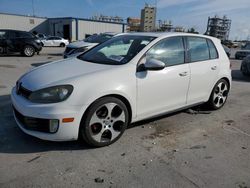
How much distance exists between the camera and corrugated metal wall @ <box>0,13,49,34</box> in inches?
1655

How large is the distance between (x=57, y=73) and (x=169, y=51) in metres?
1.85

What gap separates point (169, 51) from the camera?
4309 millimetres

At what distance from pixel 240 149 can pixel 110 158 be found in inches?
75.1

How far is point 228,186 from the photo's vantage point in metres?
2.87

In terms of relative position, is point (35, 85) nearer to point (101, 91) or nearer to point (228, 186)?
point (101, 91)

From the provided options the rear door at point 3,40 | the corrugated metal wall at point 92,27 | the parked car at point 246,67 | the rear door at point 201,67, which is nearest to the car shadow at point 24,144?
the rear door at point 201,67

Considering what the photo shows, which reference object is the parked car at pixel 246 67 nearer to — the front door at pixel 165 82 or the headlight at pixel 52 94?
the front door at pixel 165 82

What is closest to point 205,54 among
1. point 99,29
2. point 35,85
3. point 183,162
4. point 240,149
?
point 240,149

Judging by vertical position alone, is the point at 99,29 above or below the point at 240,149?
above

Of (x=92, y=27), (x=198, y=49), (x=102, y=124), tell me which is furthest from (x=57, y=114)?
(x=92, y=27)

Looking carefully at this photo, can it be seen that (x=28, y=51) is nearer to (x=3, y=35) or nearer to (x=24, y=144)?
(x=3, y=35)

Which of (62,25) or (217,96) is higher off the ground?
(62,25)

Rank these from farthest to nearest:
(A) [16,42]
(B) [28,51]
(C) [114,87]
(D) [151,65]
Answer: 1. (B) [28,51]
2. (A) [16,42]
3. (D) [151,65]
4. (C) [114,87]

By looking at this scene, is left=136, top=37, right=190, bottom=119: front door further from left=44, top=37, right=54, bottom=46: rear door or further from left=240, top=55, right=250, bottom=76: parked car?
left=44, top=37, right=54, bottom=46: rear door
